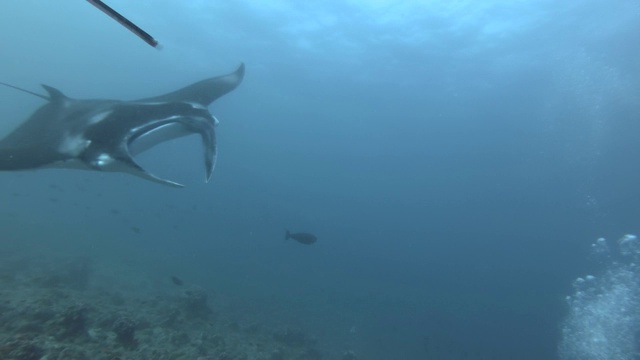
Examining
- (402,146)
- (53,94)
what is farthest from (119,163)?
(402,146)

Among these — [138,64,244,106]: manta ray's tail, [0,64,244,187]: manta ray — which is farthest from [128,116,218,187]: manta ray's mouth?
[138,64,244,106]: manta ray's tail

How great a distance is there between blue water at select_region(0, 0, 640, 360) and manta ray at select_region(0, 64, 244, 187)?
3960 mm

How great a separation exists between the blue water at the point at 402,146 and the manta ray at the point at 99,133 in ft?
13.0

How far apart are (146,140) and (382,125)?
4260cm

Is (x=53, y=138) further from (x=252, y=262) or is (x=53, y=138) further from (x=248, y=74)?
(x=252, y=262)

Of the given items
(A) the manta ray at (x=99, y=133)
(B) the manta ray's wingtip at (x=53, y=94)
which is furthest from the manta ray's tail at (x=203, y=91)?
(B) the manta ray's wingtip at (x=53, y=94)

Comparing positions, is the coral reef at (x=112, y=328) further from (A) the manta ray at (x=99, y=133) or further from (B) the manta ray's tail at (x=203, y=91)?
(B) the manta ray's tail at (x=203, y=91)

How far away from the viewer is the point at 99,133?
17.7ft

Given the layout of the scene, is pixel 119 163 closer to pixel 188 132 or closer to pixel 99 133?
pixel 99 133

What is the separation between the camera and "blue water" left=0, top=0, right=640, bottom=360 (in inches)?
965

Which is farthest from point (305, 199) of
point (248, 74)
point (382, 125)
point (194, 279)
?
point (194, 279)

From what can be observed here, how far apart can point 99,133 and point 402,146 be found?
1984 inches

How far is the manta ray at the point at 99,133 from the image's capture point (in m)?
5.14

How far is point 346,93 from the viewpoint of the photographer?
38688 mm
